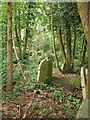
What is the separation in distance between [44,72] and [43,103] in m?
1.91

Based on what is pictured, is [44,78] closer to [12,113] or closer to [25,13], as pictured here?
[12,113]

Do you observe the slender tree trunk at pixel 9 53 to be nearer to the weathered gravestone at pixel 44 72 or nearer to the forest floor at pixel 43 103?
the forest floor at pixel 43 103

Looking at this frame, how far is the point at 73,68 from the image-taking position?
28.7 ft

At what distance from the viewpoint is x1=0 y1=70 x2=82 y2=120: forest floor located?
13.5ft

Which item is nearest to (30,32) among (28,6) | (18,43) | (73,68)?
(18,43)

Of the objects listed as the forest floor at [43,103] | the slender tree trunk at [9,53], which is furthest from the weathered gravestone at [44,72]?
the slender tree trunk at [9,53]

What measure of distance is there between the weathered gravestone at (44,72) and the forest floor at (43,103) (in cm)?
41

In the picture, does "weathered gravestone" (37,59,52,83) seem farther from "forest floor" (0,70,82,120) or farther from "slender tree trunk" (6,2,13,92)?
"slender tree trunk" (6,2,13,92)

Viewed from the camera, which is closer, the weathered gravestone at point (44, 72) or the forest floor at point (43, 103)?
the forest floor at point (43, 103)

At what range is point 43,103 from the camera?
4.74 meters

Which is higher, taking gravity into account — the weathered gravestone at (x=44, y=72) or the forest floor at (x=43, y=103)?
the weathered gravestone at (x=44, y=72)

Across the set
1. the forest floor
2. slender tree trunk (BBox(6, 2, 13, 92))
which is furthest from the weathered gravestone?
slender tree trunk (BBox(6, 2, 13, 92))

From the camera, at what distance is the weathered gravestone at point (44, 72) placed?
633 centimetres

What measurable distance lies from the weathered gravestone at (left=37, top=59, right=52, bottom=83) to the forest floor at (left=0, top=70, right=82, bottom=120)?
1.35 ft
